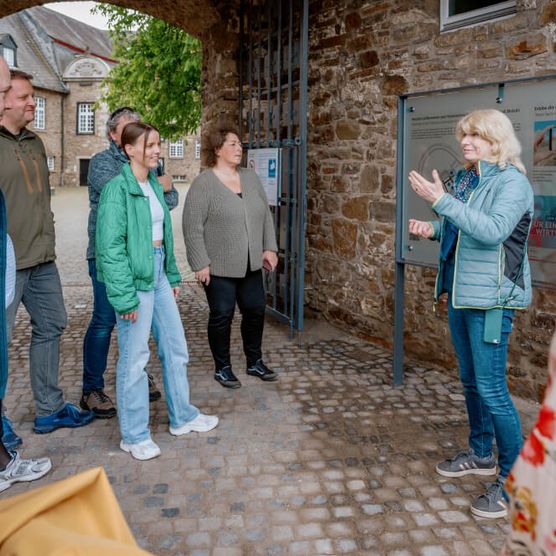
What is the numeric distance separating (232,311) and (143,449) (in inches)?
58.6

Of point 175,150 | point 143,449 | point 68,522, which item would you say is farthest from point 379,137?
point 175,150

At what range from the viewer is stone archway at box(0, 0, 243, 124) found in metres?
7.36

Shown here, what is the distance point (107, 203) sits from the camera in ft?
11.7

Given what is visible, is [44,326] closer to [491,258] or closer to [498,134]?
[491,258]

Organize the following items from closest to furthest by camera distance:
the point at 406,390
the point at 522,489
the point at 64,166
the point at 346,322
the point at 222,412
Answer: the point at 522,489, the point at 222,412, the point at 406,390, the point at 346,322, the point at 64,166

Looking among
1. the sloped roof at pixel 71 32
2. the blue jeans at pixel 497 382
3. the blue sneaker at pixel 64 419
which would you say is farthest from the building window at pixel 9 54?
the blue jeans at pixel 497 382

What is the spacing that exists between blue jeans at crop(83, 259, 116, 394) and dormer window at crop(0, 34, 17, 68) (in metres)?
37.6

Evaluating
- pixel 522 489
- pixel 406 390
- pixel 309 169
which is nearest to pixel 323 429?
pixel 406 390

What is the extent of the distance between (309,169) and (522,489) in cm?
571

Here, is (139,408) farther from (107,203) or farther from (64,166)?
(64,166)

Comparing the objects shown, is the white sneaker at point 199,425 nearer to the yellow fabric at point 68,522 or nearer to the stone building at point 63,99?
the yellow fabric at point 68,522

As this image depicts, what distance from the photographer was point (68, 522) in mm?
1344

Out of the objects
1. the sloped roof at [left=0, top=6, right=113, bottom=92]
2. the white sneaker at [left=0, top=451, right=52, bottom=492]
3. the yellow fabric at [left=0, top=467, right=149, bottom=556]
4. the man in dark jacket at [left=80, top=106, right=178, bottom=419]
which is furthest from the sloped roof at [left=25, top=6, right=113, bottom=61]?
the yellow fabric at [left=0, top=467, right=149, bottom=556]

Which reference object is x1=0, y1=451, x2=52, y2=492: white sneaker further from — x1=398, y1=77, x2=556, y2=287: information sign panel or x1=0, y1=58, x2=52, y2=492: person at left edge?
x1=398, y1=77, x2=556, y2=287: information sign panel
